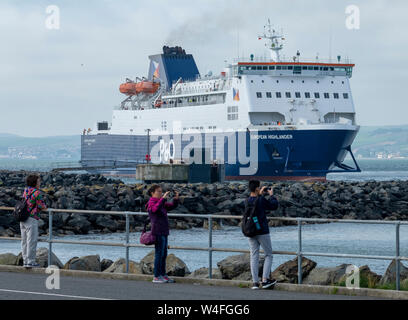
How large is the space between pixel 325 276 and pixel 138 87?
64.1 meters

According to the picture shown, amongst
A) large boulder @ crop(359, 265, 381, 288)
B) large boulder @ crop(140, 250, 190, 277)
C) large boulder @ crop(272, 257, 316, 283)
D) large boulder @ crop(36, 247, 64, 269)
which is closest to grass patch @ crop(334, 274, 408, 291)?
large boulder @ crop(359, 265, 381, 288)

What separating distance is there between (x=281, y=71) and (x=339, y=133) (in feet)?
19.7

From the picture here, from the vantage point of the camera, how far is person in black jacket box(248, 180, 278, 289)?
10.5 metres

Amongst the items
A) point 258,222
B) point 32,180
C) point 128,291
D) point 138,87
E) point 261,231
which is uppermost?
point 138,87

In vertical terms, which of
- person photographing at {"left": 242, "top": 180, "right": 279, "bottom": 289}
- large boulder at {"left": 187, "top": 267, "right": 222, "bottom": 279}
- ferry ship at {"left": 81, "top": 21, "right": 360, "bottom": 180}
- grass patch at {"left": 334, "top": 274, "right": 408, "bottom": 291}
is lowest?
large boulder at {"left": 187, "top": 267, "right": 222, "bottom": 279}

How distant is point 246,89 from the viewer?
5603 centimetres

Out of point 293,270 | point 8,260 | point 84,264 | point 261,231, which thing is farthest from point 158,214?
point 8,260

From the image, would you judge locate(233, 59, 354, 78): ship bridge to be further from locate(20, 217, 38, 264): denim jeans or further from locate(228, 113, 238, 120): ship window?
locate(20, 217, 38, 264): denim jeans

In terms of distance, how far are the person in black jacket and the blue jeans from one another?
1255 millimetres

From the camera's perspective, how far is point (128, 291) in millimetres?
10500

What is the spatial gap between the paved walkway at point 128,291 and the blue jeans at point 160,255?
21 cm

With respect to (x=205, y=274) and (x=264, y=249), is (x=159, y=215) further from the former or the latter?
(x=205, y=274)

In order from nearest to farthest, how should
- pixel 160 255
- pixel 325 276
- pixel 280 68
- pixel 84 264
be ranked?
1. pixel 160 255
2. pixel 325 276
3. pixel 84 264
4. pixel 280 68
